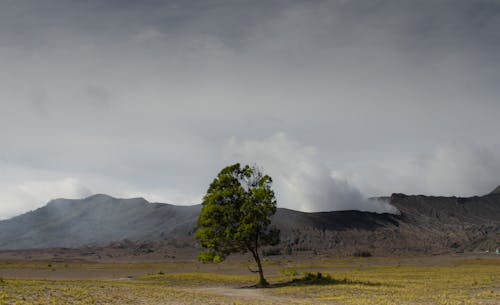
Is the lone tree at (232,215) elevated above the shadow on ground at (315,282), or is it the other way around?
the lone tree at (232,215)

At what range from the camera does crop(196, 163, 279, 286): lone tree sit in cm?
5684

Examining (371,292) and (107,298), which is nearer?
(107,298)

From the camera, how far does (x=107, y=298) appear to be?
36125 mm

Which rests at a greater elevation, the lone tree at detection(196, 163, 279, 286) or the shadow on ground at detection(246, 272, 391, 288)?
the lone tree at detection(196, 163, 279, 286)

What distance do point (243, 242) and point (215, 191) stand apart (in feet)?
23.3

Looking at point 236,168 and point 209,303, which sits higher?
point 236,168

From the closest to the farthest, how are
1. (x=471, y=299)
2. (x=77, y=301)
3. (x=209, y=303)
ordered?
(x=77, y=301) < (x=209, y=303) < (x=471, y=299)

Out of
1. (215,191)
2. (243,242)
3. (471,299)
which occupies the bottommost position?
(471,299)

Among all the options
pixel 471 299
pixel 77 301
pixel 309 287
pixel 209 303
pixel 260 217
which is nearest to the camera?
pixel 77 301

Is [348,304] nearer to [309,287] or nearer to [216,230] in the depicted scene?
[309,287]

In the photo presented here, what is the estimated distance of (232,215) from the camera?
57.6m

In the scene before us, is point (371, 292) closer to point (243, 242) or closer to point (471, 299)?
point (471, 299)

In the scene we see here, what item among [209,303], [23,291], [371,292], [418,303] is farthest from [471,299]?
[23,291]

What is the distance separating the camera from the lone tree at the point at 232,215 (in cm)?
5684
